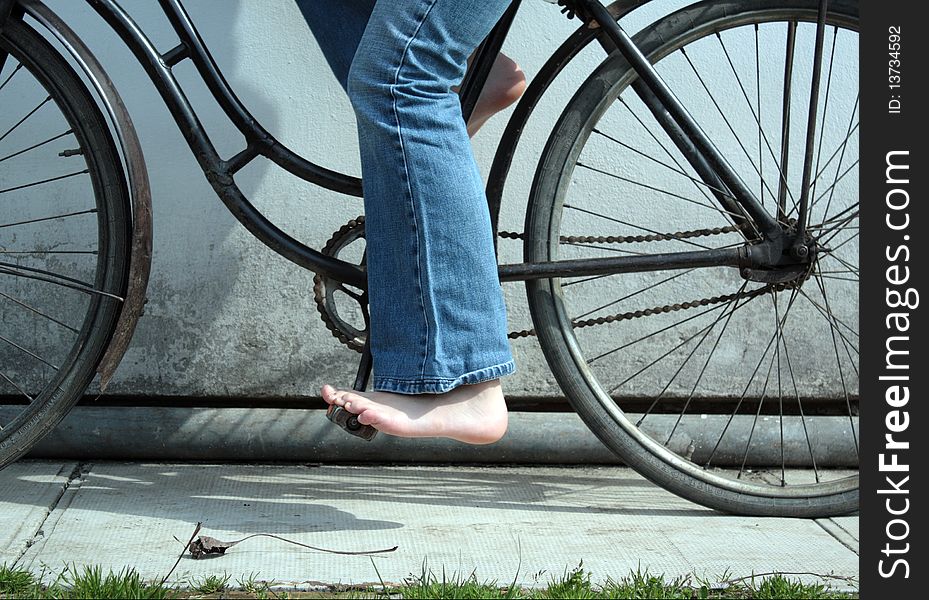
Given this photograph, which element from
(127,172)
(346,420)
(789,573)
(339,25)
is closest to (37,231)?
(127,172)

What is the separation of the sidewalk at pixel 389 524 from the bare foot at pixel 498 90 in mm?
855

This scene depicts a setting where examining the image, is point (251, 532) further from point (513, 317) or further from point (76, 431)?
point (513, 317)

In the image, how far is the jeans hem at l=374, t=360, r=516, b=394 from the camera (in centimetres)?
170

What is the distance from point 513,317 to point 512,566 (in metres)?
0.98

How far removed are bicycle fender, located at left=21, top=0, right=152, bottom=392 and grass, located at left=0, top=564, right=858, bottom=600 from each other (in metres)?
0.42

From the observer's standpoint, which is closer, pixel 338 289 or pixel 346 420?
pixel 346 420

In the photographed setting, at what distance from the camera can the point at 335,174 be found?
1.96 metres

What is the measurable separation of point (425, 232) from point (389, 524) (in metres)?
0.65

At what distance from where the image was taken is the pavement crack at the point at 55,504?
5.75ft

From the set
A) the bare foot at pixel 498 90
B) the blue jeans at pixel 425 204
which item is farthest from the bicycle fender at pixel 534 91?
the blue jeans at pixel 425 204

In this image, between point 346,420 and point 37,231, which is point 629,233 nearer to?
point 346,420

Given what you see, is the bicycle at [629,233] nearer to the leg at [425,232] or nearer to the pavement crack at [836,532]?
the pavement crack at [836,532]

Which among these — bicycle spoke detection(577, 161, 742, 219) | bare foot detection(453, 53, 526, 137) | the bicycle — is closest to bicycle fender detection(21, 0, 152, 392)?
the bicycle
